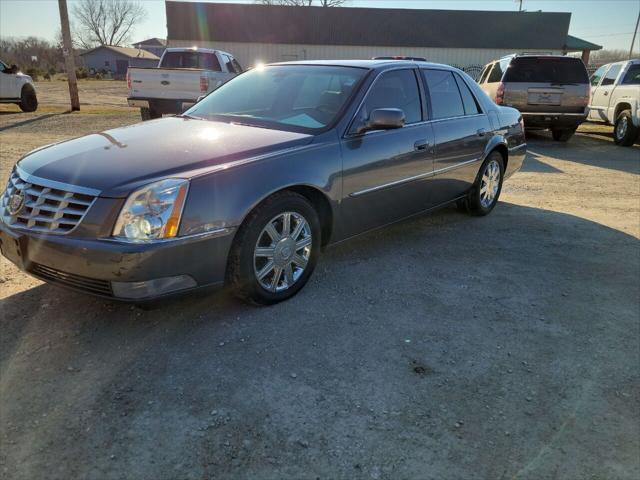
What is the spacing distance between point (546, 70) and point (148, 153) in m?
10.9

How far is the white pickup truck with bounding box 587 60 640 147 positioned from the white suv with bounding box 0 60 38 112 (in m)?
16.8

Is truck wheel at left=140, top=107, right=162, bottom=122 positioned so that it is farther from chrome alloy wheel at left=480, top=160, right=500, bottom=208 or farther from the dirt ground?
the dirt ground

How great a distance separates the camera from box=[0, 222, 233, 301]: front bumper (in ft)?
9.42

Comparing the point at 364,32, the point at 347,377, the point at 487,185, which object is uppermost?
the point at 364,32

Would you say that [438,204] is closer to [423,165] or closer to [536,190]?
[423,165]

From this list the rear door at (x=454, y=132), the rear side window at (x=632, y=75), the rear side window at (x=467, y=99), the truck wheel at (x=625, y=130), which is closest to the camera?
the rear door at (x=454, y=132)

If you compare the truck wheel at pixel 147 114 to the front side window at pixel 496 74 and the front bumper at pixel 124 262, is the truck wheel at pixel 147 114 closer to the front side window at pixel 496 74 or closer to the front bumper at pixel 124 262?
the front side window at pixel 496 74

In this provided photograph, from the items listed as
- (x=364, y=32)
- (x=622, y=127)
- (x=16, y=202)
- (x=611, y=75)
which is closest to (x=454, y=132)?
(x=16, y=202)

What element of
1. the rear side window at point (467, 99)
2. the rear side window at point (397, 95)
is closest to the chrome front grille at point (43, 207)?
the rear side window at point (397, 95)

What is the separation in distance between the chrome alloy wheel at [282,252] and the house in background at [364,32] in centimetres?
3510

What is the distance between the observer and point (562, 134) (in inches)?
522

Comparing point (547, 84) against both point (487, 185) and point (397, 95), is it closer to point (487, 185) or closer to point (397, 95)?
point (487, 185)

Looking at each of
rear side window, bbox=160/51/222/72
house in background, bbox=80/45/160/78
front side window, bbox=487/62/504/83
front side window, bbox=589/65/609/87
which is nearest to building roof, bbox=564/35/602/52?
front side window, bbox=589/65/609/87

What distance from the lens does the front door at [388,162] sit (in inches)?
159
